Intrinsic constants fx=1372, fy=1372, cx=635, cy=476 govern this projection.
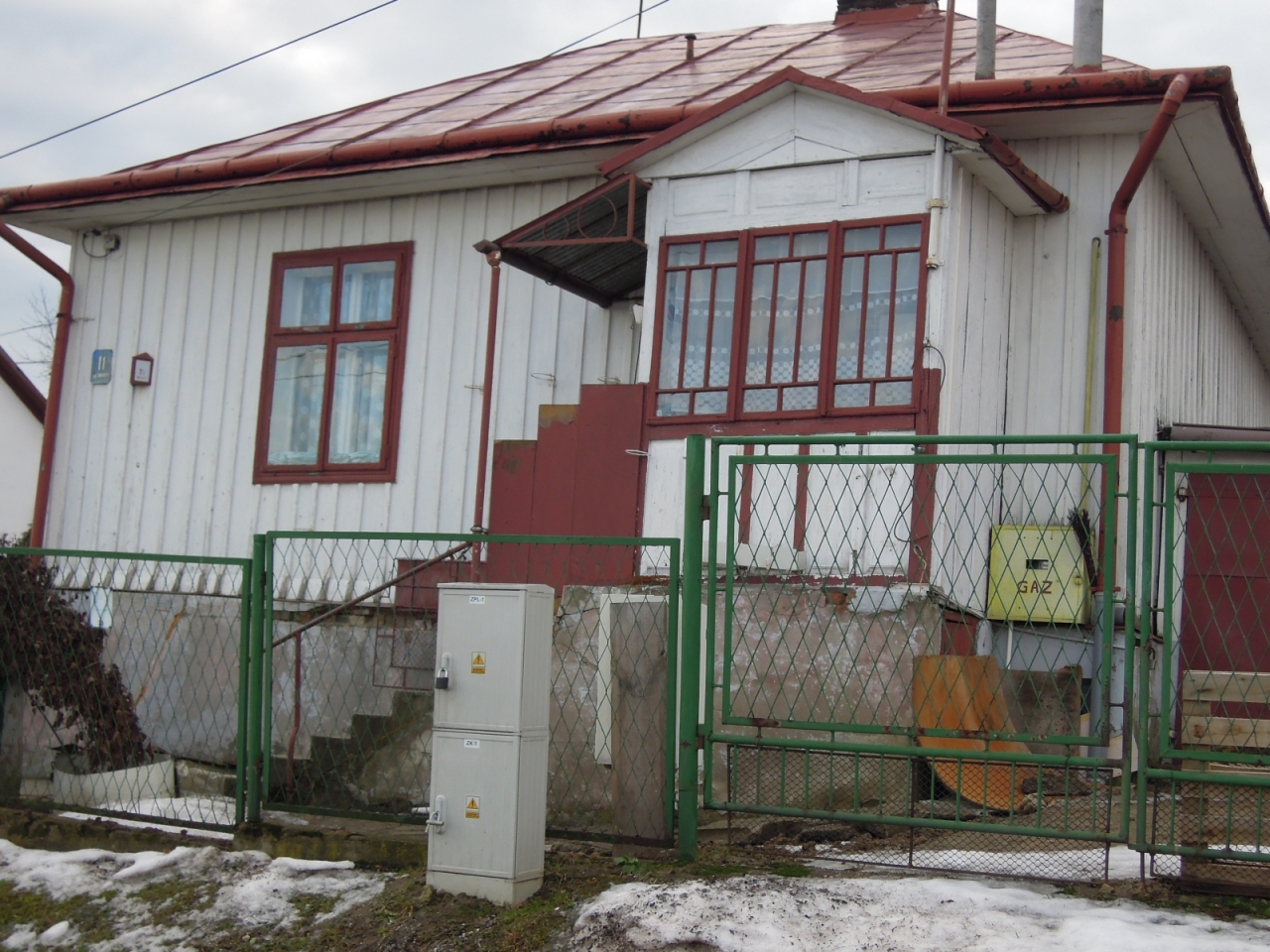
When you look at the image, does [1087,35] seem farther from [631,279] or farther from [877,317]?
[631,279]

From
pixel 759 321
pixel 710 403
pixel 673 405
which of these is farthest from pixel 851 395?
pixel 673 405

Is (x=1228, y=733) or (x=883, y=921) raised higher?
(x=1228, y=733)

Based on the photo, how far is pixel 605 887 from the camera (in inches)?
211

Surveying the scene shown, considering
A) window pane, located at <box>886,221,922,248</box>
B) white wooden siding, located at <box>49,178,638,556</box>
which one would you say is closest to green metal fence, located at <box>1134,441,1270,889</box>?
window pane, located at <box>886,221,922,248</box>

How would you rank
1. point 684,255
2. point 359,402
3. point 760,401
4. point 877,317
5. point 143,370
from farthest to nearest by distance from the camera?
point 143,370, point 359,402, point 684,255, point 760,401, point 877,317

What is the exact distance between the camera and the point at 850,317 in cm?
796

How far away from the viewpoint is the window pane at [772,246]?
8.19m

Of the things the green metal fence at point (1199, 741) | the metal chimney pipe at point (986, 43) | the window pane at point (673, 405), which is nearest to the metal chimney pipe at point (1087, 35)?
the metal chimney pipe at point (986, 43)

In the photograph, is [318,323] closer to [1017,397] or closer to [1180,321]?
[1017,397]

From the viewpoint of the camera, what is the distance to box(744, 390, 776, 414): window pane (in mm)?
8094

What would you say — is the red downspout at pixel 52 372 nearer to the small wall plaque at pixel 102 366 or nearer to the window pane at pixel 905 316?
the small wall plaque at pixel 102 366

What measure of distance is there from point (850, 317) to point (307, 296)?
476 cm

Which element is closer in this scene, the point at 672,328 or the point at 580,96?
the point at 672,328

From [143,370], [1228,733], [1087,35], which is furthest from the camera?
[143,370]
